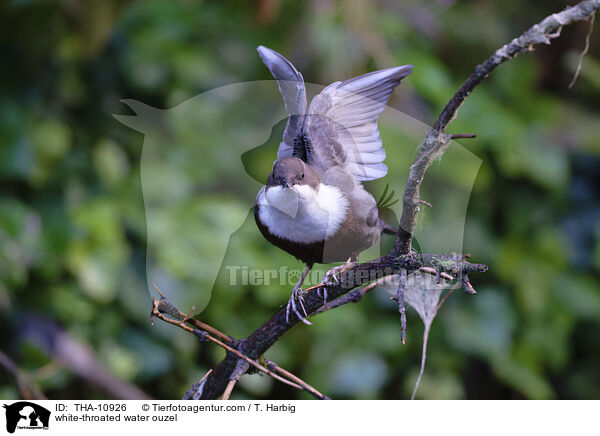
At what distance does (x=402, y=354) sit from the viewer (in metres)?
1.83

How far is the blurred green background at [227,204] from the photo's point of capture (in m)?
1.66

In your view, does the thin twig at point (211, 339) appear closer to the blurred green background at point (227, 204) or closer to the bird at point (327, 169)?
the bird at point (327, 169)


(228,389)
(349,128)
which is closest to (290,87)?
(349,128)

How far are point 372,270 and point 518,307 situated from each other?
1.41 metres

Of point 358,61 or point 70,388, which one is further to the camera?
point 70,388

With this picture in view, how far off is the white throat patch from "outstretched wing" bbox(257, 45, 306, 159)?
9 cm

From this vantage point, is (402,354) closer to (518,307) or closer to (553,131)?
(518,307)

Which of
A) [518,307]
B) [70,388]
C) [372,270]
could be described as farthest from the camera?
[518,307]

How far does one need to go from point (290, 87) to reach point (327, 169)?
0.13 metres

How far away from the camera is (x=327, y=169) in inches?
30.8

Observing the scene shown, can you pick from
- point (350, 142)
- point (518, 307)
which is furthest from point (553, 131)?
point (350, 142)
